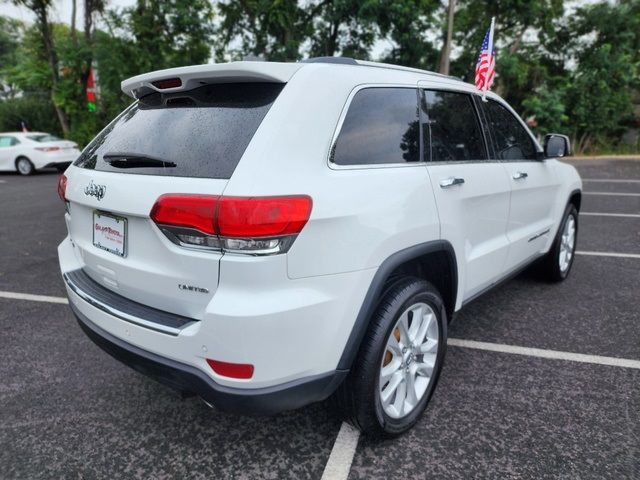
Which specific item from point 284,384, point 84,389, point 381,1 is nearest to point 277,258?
point 284,384

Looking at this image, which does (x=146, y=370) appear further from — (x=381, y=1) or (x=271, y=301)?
(x=381, y=1)

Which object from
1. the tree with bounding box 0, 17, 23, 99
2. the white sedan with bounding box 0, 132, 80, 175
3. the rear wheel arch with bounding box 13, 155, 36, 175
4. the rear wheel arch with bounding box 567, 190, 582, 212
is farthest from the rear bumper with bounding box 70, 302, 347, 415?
the tree with bounding box 0, 17, 23, 99

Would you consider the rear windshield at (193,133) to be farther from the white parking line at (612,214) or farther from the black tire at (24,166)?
the black tire at (24,166)

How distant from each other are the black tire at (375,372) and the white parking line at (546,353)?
1108 millimetres

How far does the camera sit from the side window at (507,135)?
3.15 metres

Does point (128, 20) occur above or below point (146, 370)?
above

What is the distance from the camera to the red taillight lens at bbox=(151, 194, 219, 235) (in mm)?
1624

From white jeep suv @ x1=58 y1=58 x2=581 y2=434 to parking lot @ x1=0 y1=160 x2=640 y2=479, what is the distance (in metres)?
0.27

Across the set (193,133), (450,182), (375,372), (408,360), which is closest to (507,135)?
(450,182)

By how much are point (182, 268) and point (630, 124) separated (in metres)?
26.3

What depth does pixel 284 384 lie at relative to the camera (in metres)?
1.74

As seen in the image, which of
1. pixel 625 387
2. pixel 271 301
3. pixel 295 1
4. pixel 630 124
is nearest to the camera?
pixel 271 301

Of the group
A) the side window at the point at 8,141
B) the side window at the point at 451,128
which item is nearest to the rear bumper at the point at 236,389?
the side window at the point at 451,128

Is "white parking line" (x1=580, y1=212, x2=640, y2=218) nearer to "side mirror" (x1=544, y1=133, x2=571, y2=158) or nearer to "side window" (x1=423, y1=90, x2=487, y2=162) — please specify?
"side mirror" (x1=544, y1=133, x2=571, y2=158)
